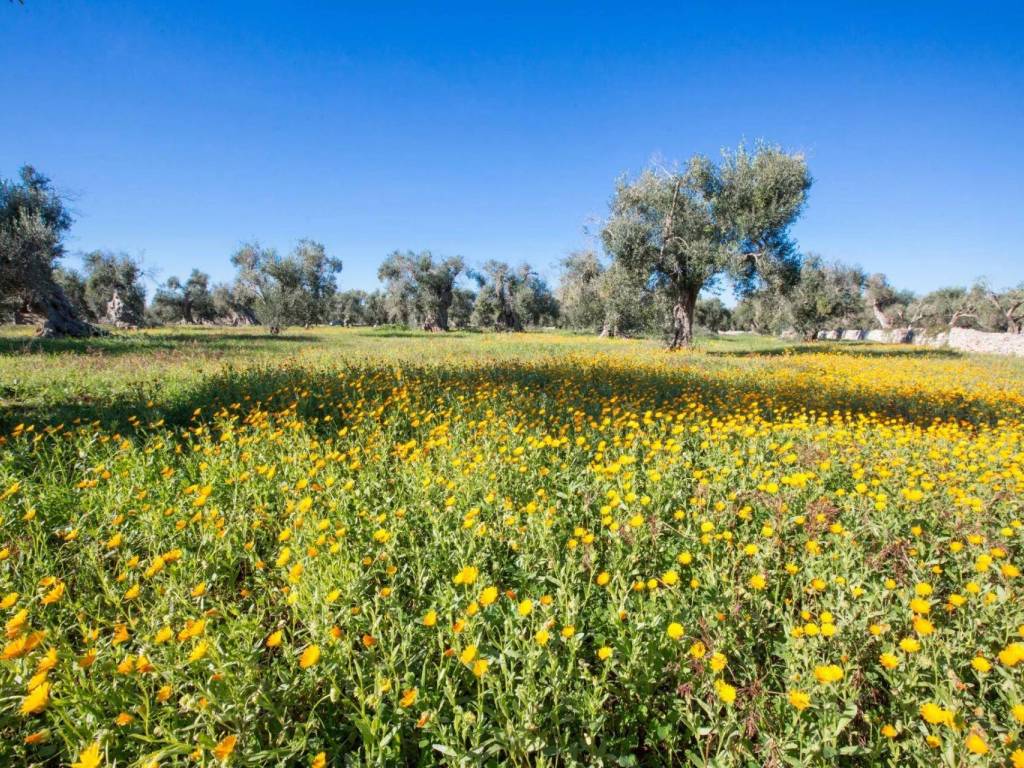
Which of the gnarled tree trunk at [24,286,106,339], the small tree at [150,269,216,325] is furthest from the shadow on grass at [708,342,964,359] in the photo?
the small tree at [150,269,216,325]

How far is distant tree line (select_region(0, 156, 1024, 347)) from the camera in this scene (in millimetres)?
21047

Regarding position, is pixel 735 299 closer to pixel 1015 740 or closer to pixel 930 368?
pixel 930 368

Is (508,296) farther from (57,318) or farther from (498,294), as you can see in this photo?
(57,318)

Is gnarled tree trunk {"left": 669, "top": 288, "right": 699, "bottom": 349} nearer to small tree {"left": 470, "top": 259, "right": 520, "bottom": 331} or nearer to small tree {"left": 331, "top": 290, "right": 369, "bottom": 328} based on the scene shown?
small tree {"left": 470, "top": 259, "right": 520, "bottom": 331}

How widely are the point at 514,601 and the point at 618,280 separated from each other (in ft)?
69.6

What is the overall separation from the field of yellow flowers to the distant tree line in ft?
57.7

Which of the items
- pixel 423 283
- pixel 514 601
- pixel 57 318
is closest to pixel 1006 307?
pixel 423 283

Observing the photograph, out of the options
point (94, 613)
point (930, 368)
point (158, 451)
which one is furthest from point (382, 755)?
point (930, 368)

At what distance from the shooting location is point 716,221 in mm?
→ 21547

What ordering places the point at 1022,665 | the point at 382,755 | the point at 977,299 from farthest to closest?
the point at 977,299 < the point at 1022,665 < the point at 382,755

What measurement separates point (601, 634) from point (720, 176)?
24.6 metres

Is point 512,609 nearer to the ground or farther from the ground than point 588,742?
farther from the ground

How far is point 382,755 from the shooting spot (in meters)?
1.78

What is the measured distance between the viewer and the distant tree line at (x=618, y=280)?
829 inches
